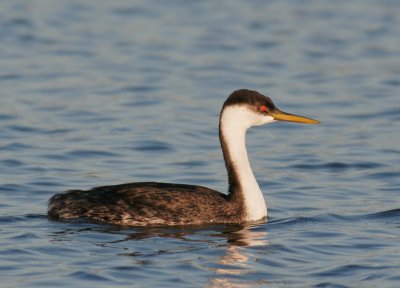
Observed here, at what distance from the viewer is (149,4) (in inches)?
1108

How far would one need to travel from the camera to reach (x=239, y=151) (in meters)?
13.2

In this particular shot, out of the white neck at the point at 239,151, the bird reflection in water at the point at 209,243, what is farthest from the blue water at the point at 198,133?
the white neck at the point at 239,151

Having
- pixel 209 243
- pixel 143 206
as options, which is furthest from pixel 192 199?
pixel 209 243

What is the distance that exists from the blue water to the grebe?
0.20 metres

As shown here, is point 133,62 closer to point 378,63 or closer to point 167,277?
point 378,63

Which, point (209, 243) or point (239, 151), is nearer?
point (209, 243)

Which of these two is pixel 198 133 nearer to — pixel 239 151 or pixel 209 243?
pixel 239 151

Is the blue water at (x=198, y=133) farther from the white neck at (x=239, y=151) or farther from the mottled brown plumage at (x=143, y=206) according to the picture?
the white neck at (x=239, y=151)

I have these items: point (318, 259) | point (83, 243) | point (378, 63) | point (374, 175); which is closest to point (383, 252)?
point (318, 259)

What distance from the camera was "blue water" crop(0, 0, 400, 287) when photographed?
11.2m

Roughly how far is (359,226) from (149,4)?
1619 cm

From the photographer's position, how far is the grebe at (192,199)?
12.6m

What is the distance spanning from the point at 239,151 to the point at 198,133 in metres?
4.93

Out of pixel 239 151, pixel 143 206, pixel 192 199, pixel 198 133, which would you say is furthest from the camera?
pixel 198 133
